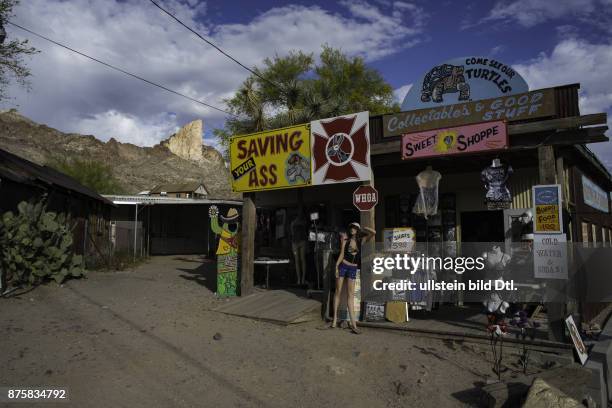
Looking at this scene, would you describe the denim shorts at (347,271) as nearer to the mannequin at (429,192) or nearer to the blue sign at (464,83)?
the mannequin at (429,192)

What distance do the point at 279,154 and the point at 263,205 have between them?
17.4ft

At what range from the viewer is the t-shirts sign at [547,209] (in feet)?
21.9

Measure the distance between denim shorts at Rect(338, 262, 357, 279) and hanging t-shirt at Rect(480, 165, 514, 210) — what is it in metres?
2.86

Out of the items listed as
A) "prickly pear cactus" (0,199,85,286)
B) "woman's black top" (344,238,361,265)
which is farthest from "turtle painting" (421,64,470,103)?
"prickly pear cactus" (0,199,85,286)

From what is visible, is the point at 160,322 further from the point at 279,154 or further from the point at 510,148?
the point at 510,148

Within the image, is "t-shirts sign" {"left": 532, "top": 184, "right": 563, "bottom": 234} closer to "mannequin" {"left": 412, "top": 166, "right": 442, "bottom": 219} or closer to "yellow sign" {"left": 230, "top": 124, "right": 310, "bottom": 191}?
"mannequin" {"left": 412, "top": 166, "right": 442, "bottom": 219}

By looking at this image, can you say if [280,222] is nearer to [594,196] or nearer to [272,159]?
[272,159]

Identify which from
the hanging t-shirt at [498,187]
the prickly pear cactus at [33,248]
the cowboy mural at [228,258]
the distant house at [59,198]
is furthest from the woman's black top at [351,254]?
the distant house at [59,198]

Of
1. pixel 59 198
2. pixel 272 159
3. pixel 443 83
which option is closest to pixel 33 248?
pixel 59 198

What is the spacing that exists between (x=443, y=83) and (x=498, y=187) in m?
2.23

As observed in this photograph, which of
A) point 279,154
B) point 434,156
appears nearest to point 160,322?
point 279,154

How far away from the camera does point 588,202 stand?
37.4 ft

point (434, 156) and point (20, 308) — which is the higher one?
point (434, 156)

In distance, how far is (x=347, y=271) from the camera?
311 inches
